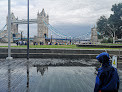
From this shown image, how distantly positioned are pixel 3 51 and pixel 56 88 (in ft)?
34.9

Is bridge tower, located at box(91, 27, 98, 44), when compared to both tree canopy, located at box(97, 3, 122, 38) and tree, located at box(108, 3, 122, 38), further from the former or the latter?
tree, located at box(108, 3, 122, 38)

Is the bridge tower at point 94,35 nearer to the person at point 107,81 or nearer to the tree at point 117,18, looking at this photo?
the tree at point 117,18

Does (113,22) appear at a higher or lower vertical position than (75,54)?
higher

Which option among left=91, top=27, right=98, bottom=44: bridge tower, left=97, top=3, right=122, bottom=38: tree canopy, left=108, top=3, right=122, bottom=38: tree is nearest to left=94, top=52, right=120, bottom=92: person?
left=91, top=27, right=98, bottom=44: bridge tower

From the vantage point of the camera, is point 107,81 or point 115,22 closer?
point 107,81

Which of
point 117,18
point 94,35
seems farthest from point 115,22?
point 94,35

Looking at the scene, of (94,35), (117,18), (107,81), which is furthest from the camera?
(117,18)

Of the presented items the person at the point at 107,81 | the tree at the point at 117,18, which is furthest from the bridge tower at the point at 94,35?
the person at the point at 107,81

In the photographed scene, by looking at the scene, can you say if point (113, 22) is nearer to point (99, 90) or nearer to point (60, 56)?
point (60, 56)

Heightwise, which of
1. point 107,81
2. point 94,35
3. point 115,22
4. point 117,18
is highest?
point 117,18

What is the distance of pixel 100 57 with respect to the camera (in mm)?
2334

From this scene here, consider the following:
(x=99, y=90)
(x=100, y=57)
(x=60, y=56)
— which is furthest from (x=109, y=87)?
(x=60, y=56)

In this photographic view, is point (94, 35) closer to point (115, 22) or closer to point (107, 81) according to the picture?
point (115, 22)

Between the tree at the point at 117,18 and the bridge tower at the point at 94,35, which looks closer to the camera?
the bridge tower at the point at 94,35
